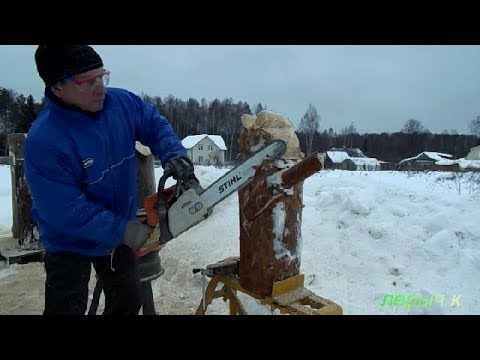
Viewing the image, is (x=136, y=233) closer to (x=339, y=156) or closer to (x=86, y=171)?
(x=86, y=171)

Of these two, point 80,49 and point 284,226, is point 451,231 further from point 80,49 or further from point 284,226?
point 80,49

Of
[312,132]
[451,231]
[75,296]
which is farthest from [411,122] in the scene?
[75,296]

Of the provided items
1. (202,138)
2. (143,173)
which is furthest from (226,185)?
(202,138)

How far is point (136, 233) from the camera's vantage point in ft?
7.04

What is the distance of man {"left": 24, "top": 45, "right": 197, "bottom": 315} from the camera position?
199 cm

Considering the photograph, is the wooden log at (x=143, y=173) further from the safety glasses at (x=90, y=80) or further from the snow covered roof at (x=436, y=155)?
the snow covered roof at (x=436, y=155)

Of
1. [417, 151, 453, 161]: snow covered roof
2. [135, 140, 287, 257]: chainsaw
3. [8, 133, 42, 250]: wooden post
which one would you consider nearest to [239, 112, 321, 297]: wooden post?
[135, 140, 287, 257]: chainsaw

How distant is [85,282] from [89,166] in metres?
0.74

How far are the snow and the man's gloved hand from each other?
157 cm

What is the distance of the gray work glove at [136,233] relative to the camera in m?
2.13

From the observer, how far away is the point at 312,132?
111 feet

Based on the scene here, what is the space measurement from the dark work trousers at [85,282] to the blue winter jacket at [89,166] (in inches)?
2.9
